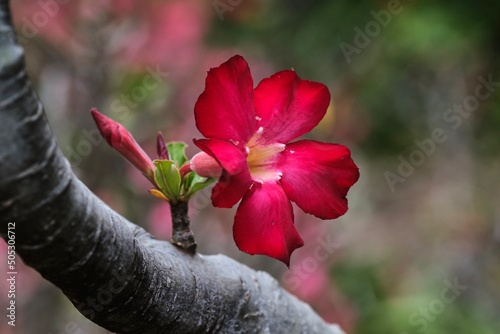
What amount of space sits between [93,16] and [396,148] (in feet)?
6.67

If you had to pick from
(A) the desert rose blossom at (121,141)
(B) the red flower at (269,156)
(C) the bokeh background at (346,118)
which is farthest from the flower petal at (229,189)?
(C) the bokeh background at (346,118)

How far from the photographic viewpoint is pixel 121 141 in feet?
2.07

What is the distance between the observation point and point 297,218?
2207mm

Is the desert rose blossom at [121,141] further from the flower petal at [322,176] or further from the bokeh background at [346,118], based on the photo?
the bokeh background at [346,118]

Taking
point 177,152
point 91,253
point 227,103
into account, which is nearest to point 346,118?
point 177,152

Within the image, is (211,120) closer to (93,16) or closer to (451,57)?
(93,16)

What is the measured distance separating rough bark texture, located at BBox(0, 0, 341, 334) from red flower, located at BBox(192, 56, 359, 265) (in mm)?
74

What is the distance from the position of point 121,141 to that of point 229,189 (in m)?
0.13

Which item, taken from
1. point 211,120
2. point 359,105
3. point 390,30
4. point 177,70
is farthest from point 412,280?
point 211,120

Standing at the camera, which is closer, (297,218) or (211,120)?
(211,120)

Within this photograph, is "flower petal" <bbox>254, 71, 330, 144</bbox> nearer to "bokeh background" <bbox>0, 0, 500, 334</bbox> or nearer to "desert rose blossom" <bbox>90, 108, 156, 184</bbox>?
"desert rose blossom" <bbox>90, 108, 156, 184</bbox>

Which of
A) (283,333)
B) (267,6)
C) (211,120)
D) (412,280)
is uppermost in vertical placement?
(211,120)

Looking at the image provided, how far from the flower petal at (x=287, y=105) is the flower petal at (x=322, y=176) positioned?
0.08 ft

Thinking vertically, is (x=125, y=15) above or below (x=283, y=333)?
below
